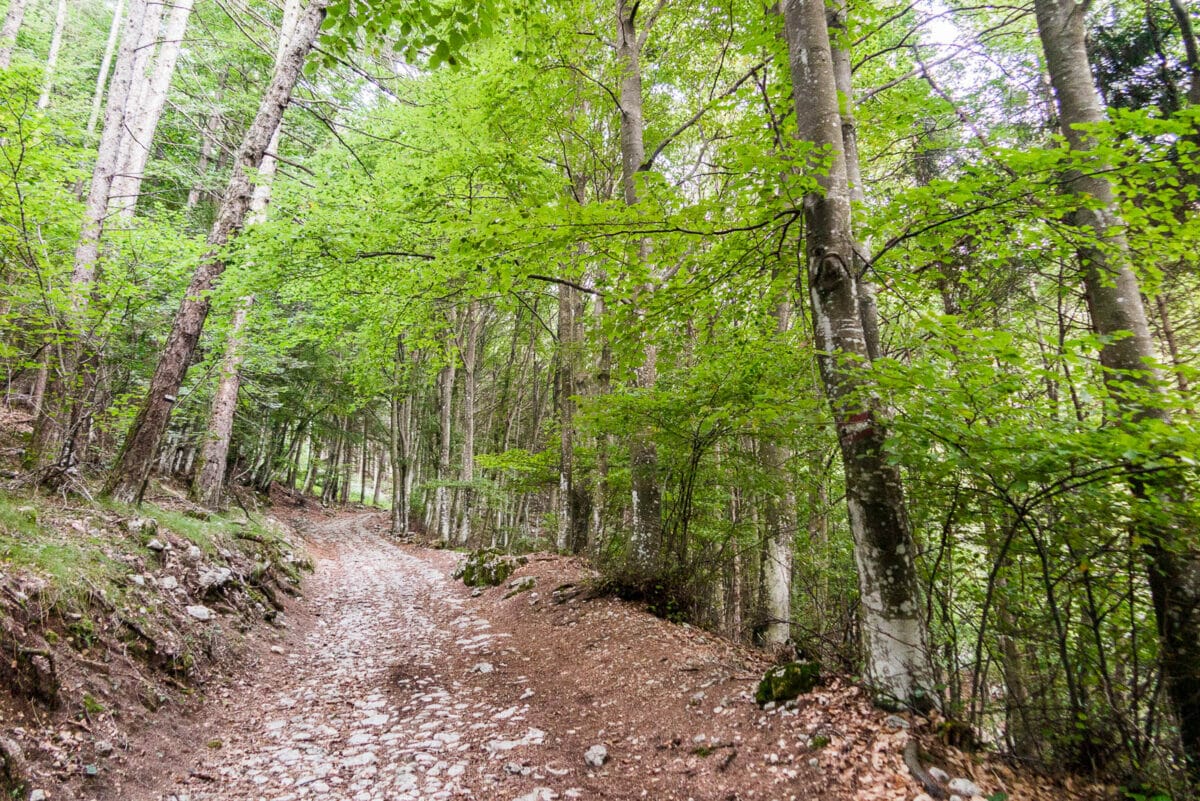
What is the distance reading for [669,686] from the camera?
4.87 m

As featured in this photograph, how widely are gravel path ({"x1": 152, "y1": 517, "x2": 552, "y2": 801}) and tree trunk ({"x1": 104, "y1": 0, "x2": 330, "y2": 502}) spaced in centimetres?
317

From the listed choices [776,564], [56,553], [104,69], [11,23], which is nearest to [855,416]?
[776,564]

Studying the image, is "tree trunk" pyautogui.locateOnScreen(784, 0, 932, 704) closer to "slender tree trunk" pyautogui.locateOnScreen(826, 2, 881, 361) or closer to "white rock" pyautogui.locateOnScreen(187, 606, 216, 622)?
"slender tree trunk" pyautogui.locateOnScreen(826, 2, 881, 361)

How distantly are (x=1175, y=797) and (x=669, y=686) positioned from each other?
3.27 m

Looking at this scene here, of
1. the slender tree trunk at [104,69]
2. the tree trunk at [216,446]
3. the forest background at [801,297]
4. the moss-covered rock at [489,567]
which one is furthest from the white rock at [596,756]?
the slender tree trunk at [104,69]

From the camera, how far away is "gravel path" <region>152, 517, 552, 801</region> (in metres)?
3.62

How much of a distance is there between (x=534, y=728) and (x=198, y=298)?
22.5ft

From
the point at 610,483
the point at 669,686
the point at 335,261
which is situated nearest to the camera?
the point at 669,686

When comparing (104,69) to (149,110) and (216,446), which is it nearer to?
(149,110)

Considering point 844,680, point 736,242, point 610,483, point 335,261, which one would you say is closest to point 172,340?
point 335,261

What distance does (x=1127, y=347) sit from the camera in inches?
168

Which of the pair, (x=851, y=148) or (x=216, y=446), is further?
(x=216, y=446)

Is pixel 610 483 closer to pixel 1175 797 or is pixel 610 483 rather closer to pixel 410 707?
pixel 410 707

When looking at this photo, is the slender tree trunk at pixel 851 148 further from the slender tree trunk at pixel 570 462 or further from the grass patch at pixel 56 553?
the grass patch at pixel 56 553
